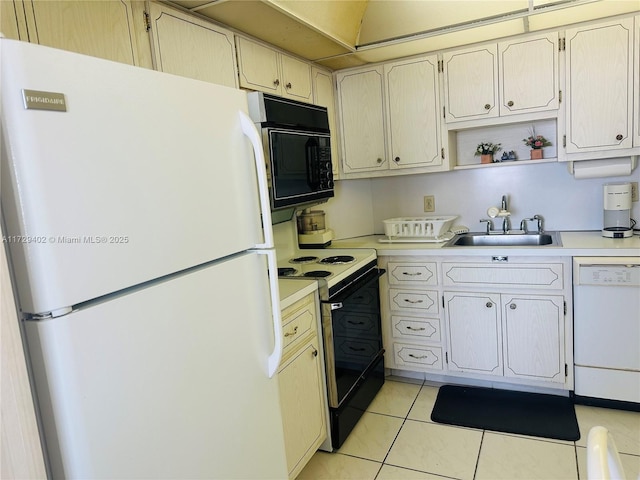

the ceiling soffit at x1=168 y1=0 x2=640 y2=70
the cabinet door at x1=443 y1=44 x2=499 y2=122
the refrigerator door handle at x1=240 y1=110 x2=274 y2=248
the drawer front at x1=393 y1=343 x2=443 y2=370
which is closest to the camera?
the refrigerator door handle at x1=240 y1=110 x2=274 y2=248

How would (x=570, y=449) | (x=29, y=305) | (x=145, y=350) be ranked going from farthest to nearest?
(x=570, y=449), (x=145, y=350), (x=29, y=305)

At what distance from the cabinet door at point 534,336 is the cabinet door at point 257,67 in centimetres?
177

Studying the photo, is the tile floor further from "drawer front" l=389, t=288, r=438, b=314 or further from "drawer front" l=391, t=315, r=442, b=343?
"drawer front" l=389, t=288, r=438, b=314

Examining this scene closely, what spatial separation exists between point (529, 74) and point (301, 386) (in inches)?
85.9

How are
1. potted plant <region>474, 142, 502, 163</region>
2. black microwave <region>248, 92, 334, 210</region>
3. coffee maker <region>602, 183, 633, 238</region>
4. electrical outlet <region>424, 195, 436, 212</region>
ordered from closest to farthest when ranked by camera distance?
1. black microwave <region>248, 92, 334, 210</region>
2. coffee maker <region>602, 183, 633, 238</region>
3. potted plant <region>474, 142, 502, 163</region>
4. electrical outlet <region>424, 195, 436, 212</region>

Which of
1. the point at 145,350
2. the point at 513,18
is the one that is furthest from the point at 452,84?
the point at 145,350

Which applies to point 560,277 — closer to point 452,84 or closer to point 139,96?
point 452,84

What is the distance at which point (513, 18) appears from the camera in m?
2.41

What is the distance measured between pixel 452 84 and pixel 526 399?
1954 millimetres

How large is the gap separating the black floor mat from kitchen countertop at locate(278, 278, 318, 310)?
3.76 ft

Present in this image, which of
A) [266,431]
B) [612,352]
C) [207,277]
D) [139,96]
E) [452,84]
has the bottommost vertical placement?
[612,352]

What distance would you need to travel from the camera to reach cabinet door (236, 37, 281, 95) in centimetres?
215

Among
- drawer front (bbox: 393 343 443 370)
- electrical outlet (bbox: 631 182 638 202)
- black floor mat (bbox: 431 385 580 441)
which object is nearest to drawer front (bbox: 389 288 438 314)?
drawer front (bbox: 393 343 443 370)

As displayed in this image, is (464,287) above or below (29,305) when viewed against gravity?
below
